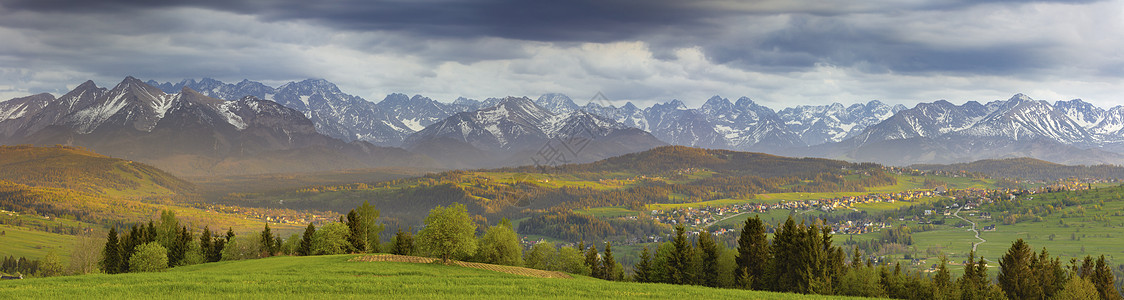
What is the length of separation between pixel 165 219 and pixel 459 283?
9506 cm

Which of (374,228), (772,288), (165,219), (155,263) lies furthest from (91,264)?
(772,288)

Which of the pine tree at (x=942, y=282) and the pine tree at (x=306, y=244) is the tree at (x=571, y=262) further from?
the pine tree at (x=942, y=282)

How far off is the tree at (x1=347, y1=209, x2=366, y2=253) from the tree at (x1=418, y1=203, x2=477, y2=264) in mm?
35180

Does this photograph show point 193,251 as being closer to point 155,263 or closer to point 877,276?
point 155,263

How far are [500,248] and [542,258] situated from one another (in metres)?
10.9

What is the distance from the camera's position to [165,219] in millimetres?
128125

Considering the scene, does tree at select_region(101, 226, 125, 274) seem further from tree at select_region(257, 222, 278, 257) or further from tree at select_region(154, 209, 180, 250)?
tree at select_region(257, 222, 278, 257)

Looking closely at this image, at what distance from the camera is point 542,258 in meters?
123

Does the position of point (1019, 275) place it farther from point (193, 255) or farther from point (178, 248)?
point (178, 248)

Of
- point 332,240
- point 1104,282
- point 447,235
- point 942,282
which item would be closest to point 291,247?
point 332,240

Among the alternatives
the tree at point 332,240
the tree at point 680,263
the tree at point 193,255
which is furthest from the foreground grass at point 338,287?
the tree at point 193,255

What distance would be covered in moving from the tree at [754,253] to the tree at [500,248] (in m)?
42.6

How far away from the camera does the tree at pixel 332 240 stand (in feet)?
364

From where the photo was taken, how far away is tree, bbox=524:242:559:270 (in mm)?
122188
